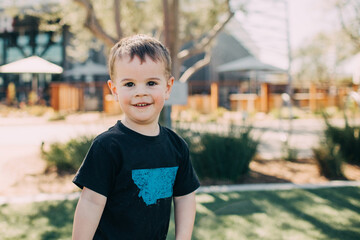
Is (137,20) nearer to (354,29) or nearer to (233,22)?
(233,22)

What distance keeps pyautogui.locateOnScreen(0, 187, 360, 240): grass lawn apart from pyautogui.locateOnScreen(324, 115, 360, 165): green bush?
1748 millimetres

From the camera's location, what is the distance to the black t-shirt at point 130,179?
4.31 ft

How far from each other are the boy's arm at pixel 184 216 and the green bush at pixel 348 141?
15.1ft

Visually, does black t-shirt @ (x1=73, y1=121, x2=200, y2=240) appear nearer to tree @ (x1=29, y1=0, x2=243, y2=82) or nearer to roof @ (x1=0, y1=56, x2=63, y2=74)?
tree @ (x1=29, y1=0, x2=243, y2=82)

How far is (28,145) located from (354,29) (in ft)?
46.0

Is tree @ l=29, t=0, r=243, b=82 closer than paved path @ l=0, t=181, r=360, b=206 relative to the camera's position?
No

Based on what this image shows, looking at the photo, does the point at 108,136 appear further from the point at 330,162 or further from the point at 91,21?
the point at 91,21

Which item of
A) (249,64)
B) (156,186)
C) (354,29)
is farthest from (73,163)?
(354,29)

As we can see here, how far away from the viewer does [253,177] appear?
4859mm

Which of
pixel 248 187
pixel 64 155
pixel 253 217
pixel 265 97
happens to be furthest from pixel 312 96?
pixel 253 217

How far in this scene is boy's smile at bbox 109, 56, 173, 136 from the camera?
4.44 ft

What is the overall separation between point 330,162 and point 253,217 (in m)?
2.14

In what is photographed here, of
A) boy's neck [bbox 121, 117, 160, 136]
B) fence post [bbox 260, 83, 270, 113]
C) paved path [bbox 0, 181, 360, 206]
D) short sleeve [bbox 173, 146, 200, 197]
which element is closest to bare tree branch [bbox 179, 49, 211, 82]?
fence post [bbox 260, 83, 270, 113]

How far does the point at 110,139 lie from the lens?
53.0 inches
